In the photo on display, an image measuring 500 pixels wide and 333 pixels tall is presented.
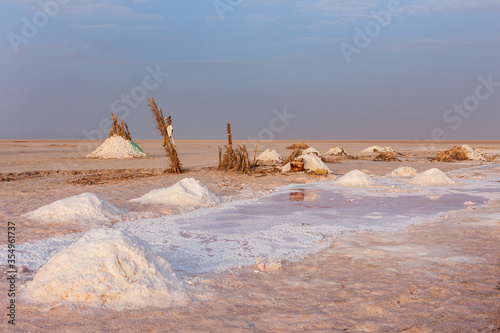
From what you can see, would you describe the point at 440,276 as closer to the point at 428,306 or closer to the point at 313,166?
the point at 428,306

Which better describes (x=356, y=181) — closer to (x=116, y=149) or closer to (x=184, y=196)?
(x=184, y=196)

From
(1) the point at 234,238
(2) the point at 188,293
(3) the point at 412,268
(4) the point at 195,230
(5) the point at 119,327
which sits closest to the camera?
(5) the point at 119,327

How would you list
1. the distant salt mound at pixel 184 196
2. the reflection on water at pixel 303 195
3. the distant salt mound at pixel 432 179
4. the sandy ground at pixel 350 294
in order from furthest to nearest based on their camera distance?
the distant salt mound at pixel 432 179 < the reflection on water at pixel 303 195 < the distant salt mound at pixel 184 196 < the sandy ground at pixel 350 294

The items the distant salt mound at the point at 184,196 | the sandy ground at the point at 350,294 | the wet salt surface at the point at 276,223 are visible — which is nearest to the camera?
the sandy ground at the point at 350,294

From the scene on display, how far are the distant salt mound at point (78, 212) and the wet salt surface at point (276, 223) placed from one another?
41cm

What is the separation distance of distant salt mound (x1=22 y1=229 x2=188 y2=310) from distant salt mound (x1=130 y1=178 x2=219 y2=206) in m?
4.11

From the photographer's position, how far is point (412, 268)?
167 inches

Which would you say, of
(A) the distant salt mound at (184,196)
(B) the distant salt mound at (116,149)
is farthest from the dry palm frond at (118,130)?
(A) the distant salt mound at (184,196)

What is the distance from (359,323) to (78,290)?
207 cm

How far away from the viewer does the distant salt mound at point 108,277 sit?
3344 millimetres

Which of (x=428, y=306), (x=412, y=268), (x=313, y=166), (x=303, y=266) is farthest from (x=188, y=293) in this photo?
(x=313, y=166)

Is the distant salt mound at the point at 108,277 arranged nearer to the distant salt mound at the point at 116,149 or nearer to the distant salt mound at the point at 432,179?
the distant salt mound at the point at 432,179

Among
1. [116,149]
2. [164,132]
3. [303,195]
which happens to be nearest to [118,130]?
[116,149]

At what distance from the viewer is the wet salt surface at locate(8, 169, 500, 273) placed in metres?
4.77
